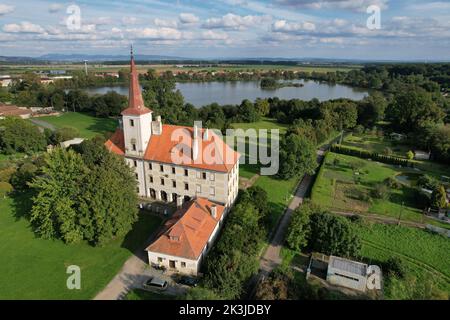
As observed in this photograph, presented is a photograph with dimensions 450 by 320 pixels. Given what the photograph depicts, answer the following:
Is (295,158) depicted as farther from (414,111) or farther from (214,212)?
(414,111)

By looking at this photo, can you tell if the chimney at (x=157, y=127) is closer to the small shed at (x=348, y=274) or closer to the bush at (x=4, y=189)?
the bush at (x=4, y=189)

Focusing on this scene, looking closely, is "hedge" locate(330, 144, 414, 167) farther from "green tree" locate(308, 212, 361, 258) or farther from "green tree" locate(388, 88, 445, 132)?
"green tree" locate(308, 212, 361, 258)

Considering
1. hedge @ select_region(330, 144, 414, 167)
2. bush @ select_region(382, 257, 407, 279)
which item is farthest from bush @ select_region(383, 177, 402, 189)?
bush @ select_region(382, 257, 407, 279)

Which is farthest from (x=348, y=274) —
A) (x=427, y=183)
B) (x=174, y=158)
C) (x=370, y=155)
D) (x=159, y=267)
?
(x=370, y=155)

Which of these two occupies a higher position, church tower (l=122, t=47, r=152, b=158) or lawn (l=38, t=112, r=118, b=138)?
church tower (l=122, t=47, r=152, b=158)

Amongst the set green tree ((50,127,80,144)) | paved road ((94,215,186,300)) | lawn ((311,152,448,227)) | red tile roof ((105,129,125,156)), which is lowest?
paved road ((94,215,186,300))

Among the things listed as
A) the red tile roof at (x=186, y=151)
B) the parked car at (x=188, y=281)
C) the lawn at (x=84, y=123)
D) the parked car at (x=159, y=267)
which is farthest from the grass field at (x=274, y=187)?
the lawn at (x=84, y=123)

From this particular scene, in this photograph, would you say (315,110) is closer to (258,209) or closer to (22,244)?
(258,209)
